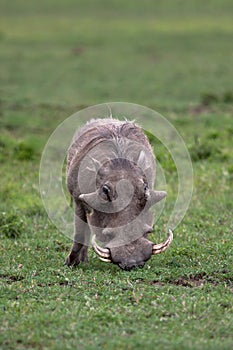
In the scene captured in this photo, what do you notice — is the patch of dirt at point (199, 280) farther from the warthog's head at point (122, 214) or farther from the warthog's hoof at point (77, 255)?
the warthog's hoof at point (77, 255)

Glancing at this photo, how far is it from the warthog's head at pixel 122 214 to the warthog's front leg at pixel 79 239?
43 centimetres

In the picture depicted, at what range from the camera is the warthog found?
263 inches

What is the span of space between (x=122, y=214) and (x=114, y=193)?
0.20 metres

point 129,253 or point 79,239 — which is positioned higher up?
point 129,253

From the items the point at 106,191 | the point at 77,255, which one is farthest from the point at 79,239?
the point at 106,191

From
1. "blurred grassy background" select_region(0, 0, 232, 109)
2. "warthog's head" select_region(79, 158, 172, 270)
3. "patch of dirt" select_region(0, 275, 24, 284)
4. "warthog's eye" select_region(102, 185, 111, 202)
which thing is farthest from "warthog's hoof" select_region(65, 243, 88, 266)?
"blurred grassy background" select_region(0, 0, 232, 109)

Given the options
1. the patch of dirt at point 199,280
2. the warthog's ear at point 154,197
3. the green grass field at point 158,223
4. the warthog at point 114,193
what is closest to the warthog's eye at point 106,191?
the warthog at point 114,193

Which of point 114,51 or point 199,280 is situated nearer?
point 199,280

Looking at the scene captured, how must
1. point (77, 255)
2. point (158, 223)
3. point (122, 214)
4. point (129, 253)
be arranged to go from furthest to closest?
point (158, 223), point (77, 255), point (122, 214), point (129, 253)

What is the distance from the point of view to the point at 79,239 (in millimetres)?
7777

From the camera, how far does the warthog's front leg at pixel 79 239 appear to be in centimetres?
764

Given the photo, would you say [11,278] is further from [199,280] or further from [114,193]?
[199,280]

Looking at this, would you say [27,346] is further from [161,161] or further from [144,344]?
[161,161]

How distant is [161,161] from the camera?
1155 centimetres
